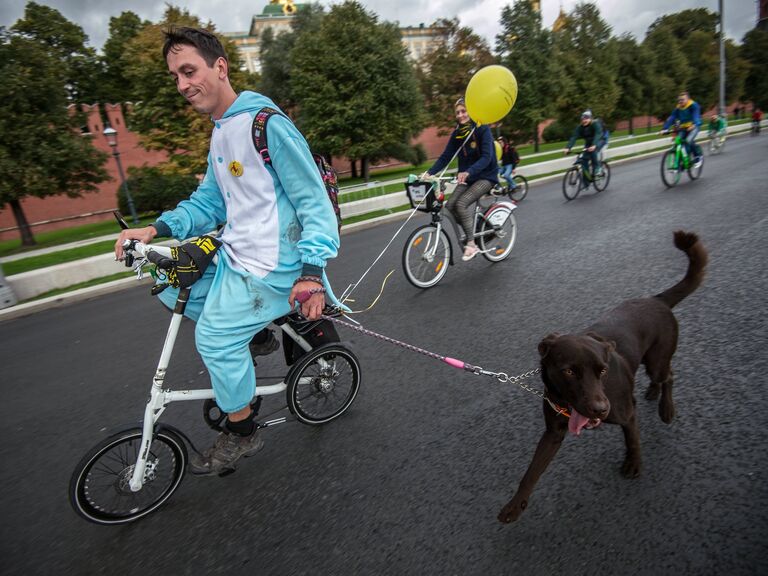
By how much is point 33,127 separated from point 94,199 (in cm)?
1950

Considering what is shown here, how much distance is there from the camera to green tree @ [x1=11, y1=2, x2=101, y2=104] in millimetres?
35406

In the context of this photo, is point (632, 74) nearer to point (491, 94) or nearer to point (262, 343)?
point (491, 94)

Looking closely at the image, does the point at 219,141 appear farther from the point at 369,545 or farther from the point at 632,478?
the point at 632,478

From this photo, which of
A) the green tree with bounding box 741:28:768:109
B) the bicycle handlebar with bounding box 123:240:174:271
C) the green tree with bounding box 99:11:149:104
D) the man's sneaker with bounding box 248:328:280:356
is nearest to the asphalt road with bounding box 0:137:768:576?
the man's sneaker with bounding box 248:328:280:356

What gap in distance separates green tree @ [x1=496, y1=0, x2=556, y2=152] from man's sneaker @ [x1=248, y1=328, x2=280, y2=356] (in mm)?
34892

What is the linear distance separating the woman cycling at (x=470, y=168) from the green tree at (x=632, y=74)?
47.8 metres

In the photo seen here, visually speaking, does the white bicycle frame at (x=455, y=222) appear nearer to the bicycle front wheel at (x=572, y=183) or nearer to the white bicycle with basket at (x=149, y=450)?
the white bicycle with basket at (x=149, y=450)

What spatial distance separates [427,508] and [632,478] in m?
1.06

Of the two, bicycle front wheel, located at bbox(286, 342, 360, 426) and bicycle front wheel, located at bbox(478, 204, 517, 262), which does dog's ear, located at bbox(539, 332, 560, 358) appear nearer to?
bicycle front wheel, located at bbox(286, 342, 360, 426)

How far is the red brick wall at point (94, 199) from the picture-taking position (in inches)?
1278

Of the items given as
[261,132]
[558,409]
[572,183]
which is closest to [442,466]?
[558,409]

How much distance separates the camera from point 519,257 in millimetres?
6910

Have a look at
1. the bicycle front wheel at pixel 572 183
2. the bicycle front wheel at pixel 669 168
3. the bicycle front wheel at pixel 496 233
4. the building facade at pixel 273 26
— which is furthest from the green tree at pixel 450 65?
the building facade at pixel 273 26

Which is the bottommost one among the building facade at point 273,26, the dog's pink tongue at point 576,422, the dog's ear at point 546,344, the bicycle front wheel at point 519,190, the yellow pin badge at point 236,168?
the bicycle front wheel at point 519,190
